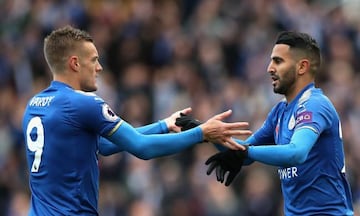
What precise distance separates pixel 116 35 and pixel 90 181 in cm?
1002

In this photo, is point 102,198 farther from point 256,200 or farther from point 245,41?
point 245,41

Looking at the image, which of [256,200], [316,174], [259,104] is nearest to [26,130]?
[316,174]

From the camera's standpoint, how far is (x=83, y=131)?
10094mm

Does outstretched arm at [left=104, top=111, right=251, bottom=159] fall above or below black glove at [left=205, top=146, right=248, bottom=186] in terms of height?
above

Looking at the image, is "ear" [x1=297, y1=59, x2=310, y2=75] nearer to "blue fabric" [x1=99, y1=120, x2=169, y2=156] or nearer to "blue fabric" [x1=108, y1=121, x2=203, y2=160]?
"blue fabric" [x1=108, y1=121, x2=203, y2=160]

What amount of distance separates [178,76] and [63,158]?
876cm

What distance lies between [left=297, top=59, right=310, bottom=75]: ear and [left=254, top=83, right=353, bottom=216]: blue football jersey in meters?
0.27

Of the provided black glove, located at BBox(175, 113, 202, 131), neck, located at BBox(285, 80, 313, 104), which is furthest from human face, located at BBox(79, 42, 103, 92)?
neck, located at BBox(285, 80, 313, 104)

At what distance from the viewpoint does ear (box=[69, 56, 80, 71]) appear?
10289 mm

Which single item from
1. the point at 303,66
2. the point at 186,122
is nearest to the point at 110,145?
the point at 186,122

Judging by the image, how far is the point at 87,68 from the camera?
10336 mm

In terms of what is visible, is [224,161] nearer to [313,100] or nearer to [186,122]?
[186,122]

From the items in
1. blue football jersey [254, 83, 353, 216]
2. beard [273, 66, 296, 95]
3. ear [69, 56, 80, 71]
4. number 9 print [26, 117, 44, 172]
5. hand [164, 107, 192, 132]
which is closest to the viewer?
number 9 print [26, 117, 44, 172]

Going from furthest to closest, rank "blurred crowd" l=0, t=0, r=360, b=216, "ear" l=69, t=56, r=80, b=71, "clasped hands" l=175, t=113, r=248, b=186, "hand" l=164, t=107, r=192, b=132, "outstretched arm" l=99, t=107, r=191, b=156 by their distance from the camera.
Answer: "blurred crowd" l=0, t=0, r=360, b=216, "hand" l=164, t=107, r=192, b=132, "outstretched arm" l=99, t=107, r=191, b=156, "clasped hands" l=175, t=113, r=248, b=186, "ear" l=69, t=56, r=80, b=71
